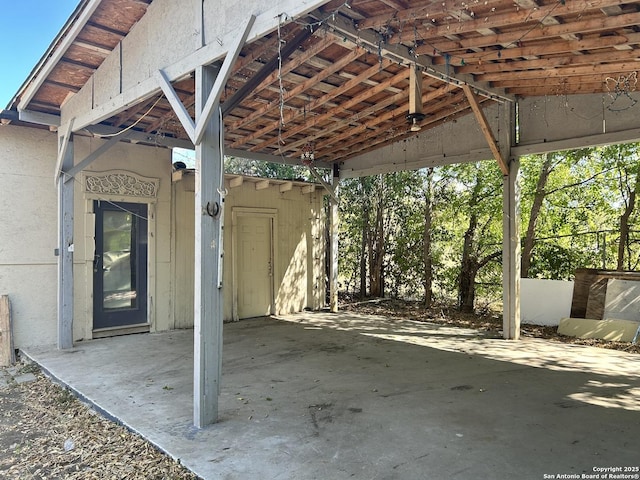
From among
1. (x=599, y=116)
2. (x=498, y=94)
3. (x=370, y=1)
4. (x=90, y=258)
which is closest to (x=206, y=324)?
(x=370, y=1)

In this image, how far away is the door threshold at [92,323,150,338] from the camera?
235 inches

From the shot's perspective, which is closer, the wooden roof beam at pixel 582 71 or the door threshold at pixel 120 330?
the wooden roof beam at pixel 582 71

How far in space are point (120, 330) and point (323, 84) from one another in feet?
14.5

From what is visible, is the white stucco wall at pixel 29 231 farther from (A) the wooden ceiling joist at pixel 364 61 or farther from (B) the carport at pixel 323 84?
(A) the wooden ceiling joist at pixel 364 61

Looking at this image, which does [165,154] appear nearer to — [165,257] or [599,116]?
[165,257]

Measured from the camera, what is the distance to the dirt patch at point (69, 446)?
250cm

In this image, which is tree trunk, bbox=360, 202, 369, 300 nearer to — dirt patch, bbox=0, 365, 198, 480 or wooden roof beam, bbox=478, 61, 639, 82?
wooden roof beam, bbox=478, 61, 639, 82

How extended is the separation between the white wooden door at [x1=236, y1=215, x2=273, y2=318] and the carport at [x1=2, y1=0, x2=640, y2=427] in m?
1.36

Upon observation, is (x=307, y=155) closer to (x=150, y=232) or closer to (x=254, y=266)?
(x=254, y=266)

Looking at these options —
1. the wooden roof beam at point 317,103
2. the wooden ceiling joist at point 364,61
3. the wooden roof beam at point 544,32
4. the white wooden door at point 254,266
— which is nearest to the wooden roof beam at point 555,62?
the wooden ceiling joist at point 364,61

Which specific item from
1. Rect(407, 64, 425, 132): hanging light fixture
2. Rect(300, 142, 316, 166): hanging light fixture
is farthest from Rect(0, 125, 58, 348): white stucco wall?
Rect(407, 64, 425, 132): hanging light fixture

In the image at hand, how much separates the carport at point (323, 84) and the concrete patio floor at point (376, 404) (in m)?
0.48

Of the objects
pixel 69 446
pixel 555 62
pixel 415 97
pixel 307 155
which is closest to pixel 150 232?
pixel 307 155

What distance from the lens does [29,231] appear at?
5.48m
